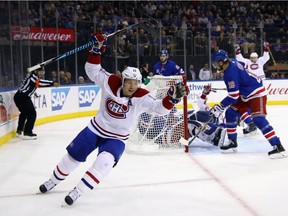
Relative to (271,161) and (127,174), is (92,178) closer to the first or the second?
(127,174)

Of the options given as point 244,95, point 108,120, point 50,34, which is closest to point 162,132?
point 244,95

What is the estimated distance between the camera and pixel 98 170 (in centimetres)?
263

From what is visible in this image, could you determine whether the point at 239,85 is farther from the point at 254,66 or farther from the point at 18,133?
the point at 254,66

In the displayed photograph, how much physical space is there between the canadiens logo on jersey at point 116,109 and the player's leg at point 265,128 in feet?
6.22

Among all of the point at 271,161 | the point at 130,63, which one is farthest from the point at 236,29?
the point at 271,161

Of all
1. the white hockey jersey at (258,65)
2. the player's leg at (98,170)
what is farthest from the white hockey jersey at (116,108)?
the white hockey jersey at (258,65)

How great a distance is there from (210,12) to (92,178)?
11615 mm

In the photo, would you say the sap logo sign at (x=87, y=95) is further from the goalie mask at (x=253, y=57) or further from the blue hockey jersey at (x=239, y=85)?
the blue hockey jersey at (x=239, y=85)

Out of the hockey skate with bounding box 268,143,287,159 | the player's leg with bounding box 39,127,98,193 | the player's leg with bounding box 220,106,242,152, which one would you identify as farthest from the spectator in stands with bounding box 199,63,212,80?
the player's leg with bounding box 39,127,98,193

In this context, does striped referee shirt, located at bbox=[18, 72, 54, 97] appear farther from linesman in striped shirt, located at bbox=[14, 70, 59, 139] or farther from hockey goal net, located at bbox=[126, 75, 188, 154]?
hockey goal net, located at bbox=[126, 75, 188, 154]

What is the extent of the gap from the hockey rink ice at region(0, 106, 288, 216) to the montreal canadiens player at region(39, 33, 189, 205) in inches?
9.1

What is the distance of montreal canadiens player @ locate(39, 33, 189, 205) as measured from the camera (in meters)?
2.65

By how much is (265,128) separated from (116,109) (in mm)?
→ 1960

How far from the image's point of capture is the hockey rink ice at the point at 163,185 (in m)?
2.65
